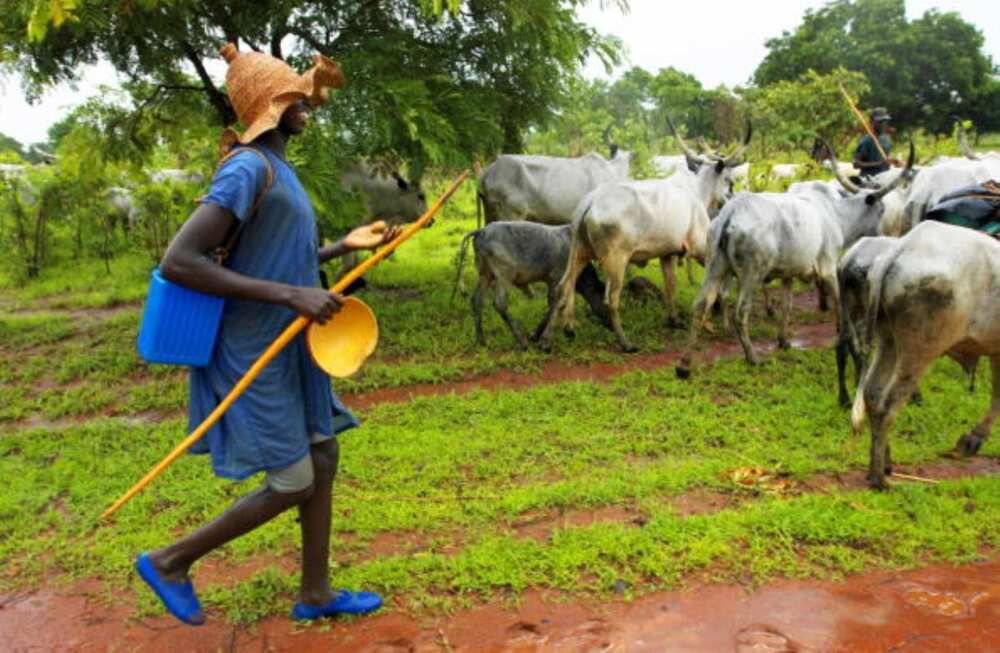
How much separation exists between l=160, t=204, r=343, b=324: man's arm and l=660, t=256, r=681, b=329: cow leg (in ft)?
20.3

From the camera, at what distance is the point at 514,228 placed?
7.99m

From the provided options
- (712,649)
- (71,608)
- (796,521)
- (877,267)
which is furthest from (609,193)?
(71,608)

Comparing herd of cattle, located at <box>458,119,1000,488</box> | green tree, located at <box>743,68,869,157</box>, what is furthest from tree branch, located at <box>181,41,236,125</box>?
green tree, located at <box>743,68,869,157</box>

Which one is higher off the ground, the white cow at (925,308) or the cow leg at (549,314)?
the white cow at (925,308)

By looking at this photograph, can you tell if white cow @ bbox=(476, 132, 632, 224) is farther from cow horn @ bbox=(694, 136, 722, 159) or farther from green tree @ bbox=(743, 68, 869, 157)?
green tree @ bbox=(743, 68, 869, 157)

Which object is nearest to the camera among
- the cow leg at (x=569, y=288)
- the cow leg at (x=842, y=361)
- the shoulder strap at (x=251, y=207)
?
the shoulder strap at (x=251, y=207)

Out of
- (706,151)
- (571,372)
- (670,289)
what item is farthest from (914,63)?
(571,372)

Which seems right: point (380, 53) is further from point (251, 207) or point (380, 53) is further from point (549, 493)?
point (251, 207)

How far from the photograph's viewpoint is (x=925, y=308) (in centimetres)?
429

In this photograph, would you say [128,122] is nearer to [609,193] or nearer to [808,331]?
[609,193]

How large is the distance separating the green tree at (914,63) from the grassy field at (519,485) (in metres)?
32.3

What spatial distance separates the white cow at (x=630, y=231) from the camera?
25.1ft

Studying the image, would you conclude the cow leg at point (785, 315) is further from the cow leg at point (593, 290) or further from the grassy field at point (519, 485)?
the cow leg at point (593, 290)

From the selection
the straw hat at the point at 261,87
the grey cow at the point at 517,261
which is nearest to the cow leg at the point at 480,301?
the grey cow at the point at 517,261
